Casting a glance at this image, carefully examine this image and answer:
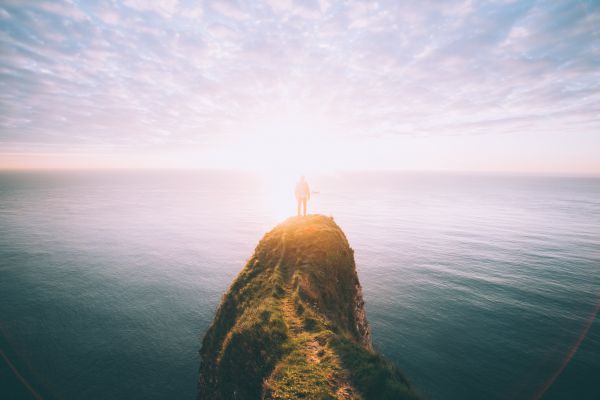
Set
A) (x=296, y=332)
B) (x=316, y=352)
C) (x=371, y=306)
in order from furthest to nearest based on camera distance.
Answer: (x=371, y=306)
(x=296, y=332)
(x=316, y=352)

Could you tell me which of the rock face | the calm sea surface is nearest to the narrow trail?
the rock face

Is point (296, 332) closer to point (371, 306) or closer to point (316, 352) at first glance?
point (316, 352)

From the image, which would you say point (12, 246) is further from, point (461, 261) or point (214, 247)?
point (461, 261)

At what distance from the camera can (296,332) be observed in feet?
47.0

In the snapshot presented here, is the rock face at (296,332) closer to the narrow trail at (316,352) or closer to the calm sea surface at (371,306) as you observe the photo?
the narrow trail at (316,352)

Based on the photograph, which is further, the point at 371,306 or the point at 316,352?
the point at 371,306

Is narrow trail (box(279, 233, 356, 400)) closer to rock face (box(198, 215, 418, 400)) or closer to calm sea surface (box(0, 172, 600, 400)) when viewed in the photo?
rock face (box(198, 215, 418, 400))

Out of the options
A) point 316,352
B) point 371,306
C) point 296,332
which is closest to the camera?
point 316,352

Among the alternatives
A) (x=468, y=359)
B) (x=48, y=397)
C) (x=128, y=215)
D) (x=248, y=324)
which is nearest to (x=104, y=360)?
(x=48, y=397)

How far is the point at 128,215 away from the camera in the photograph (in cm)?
13625

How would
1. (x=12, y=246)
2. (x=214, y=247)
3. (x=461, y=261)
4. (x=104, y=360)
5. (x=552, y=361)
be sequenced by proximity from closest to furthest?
(x=552, y=361), (x=104, y=360), (x=461, y=261), (x=12, y=246), (x=214, y=247)

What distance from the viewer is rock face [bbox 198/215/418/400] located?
36.5 feet

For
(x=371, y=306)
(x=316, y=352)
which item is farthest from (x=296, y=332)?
(x=371, y=306)

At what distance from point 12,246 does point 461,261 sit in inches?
4861
